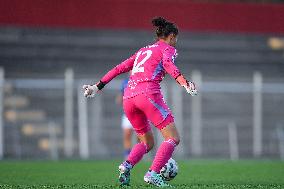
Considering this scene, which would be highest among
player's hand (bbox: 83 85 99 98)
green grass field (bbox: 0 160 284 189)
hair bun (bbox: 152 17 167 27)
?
hair bun (bbox: 152 17 167 27)

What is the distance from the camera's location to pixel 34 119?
21531 mm

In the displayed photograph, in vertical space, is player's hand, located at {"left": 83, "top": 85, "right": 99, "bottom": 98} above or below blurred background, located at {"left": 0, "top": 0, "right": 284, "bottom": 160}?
below

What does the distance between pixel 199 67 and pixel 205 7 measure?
2166 millimetres

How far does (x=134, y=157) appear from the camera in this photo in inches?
369

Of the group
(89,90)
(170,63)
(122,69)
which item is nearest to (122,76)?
(122,69)

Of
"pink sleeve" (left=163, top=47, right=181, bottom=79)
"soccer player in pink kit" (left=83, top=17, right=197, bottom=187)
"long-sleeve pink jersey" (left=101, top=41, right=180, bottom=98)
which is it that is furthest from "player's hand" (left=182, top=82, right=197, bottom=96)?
"long-sleeve pink jersey" (left=101, top=41, right=180, bottom=98)

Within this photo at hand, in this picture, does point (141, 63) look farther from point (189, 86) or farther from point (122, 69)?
point (189, 86)

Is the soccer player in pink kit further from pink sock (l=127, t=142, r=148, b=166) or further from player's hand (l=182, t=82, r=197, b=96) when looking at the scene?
player's hand (l=182, t=82, r=197, b=96)

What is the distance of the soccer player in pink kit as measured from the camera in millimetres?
8953

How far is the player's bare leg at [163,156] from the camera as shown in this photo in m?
8.88

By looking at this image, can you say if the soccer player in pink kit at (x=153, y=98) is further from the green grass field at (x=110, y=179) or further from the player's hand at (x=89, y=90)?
the green grass field at (x=110, y=179)

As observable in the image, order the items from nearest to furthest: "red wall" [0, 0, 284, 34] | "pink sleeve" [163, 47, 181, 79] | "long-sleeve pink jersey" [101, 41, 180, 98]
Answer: "pink sleeve" [163, 47, 181, 79] → "long-sleeve pink jersey" [101, 41, 180, 98] → "red wall" [0, 0, 284, 34]

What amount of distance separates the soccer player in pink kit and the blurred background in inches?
474

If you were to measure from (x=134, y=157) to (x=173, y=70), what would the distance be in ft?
3.75
